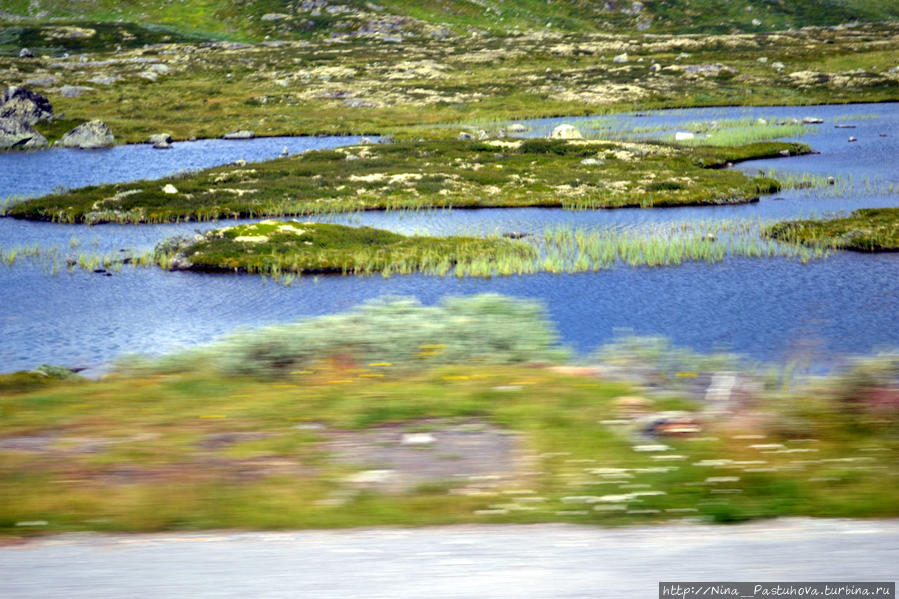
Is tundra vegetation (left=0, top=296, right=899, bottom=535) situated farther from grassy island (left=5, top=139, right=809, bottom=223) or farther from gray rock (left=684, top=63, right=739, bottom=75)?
gray rock (left=684, top=63, right=739, bottom=75)

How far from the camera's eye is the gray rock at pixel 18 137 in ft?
356

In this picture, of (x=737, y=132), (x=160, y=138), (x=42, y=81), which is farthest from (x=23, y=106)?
(x=737, y=132)

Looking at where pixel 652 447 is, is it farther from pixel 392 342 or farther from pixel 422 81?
pixel 422 81

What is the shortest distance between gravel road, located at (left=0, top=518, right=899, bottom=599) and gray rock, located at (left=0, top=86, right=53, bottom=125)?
407 feet

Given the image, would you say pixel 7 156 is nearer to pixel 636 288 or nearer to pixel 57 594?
pixel 636 288

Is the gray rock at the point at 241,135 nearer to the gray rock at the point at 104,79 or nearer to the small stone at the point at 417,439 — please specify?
the gray rock at the point at 104,79

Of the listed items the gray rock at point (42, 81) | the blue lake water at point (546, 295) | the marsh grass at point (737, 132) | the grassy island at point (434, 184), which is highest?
the gray rock at point (42, 81)

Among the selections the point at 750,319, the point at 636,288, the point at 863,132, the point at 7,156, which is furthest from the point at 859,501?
the point at 7,156

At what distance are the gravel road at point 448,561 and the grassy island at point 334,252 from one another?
3718cm

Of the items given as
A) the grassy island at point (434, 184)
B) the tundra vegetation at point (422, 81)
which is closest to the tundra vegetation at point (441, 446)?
the grassy island at point (434, 184)

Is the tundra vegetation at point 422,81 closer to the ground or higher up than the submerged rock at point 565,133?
higher up

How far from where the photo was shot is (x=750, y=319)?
115ft

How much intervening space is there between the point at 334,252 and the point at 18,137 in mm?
78093

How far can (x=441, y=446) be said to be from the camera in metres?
9.95
